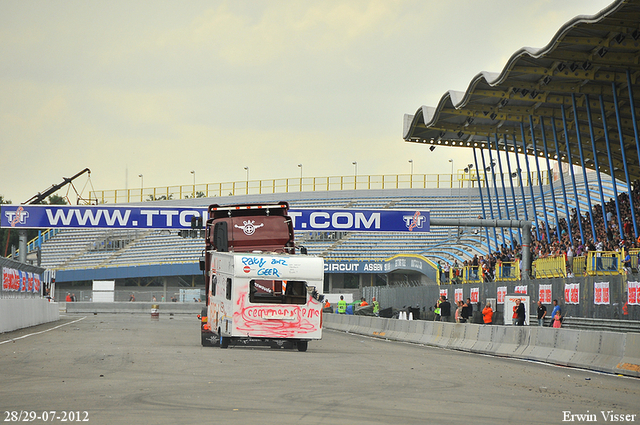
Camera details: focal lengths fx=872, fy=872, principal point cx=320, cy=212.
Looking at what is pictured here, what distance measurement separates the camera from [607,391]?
13.1 m

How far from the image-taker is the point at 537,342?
21438 millimetres

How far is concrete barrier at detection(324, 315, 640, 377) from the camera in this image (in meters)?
17.0

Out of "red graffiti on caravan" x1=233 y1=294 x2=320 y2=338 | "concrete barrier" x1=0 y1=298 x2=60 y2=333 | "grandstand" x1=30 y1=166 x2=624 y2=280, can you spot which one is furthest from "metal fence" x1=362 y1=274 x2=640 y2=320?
"concrete barrier" x1=0 y1=298 x2=60 y2=333

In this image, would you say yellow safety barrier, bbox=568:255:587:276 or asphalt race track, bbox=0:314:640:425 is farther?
yellow safety barrier, bbox=568:255:587:276

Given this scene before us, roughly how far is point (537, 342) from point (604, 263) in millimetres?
7503

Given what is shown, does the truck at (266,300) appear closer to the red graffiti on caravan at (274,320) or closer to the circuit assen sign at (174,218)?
the red graffiti on caravan at (274,320)

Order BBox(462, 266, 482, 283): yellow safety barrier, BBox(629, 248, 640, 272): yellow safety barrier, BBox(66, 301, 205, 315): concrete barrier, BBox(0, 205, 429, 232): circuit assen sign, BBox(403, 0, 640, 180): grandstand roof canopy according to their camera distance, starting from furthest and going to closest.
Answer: BBox(66, 301, 205, 315): concrete barrier
BBox(0, 205, 429, 232): circuit assen sign
BBox(462, 266, 482, 283): yellow safety barrier
BBox(403, 0, 640, 180): grandstand roof canopy
BBox(629, 248, 640, 272): yellow safety barrier

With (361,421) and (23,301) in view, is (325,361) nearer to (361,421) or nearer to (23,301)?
(361,421)

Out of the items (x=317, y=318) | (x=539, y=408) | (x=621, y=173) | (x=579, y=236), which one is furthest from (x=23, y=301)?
(x=621, y=173)

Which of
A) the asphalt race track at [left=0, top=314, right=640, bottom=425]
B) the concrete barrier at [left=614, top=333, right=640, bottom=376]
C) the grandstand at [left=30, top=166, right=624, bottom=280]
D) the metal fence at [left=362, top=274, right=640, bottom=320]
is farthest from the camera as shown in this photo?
the grandstand at [left=30, top=166, right=624, bottom=280]

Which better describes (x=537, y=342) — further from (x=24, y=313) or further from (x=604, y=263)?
(x=24, y=313)

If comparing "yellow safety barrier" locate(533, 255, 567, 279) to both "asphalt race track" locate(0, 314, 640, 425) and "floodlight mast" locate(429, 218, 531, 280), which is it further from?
"asphalt race track" locate(0, 314, 640, 425)

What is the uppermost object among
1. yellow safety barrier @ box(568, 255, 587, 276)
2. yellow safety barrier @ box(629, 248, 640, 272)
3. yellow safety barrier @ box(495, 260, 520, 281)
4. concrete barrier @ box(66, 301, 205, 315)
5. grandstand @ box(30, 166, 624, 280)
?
grandstand @ box(30, 166, 624, 280)

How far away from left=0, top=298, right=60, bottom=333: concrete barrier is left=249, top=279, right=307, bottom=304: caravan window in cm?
1184
